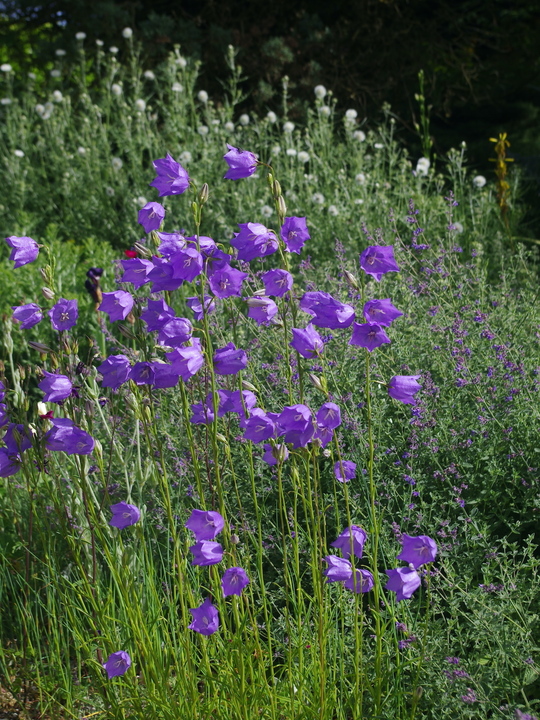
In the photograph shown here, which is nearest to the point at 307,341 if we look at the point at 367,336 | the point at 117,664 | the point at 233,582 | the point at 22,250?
the point at 367,336

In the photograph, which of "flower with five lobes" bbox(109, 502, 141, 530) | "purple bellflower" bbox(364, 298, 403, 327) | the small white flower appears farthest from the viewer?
the small white flower

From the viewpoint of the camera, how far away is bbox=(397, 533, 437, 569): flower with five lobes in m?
1.42

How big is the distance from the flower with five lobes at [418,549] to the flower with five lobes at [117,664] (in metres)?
0.73

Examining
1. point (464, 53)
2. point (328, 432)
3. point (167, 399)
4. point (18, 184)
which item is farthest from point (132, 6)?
point (328, 432)

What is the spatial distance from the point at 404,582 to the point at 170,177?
1.01 m

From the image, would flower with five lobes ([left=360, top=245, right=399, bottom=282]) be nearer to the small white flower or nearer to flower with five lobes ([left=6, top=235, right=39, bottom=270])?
flower with five lobes ([left=6, top=235, right=39, bottom=270])

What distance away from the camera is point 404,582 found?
147cm

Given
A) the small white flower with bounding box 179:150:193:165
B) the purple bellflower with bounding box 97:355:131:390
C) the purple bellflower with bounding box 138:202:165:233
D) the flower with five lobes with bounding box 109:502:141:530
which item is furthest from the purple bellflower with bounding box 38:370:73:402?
the small white flower with bounding box 179:150:193:165

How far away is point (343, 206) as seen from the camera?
5605mm

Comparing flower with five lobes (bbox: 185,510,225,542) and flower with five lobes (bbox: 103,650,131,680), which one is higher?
flower with five lobes (bbox: 185,510,225,542)

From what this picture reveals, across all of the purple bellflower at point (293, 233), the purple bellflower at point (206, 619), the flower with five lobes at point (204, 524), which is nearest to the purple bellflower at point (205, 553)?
the flower with five lobes at point (204, 524)

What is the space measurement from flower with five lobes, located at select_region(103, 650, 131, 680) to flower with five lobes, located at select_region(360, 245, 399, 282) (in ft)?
3.50

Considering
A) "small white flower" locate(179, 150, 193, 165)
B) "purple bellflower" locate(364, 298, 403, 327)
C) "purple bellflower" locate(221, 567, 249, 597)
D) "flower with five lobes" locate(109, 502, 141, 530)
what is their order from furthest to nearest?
"small white flower" locate(179, 150, 193, 165) → "flower with five lobes" locate(109, 502, 141, 530) → "purple bellflower" locate(221, 567, 249, 597) → "purple bellflower" locate(364, 298, 403, 327)

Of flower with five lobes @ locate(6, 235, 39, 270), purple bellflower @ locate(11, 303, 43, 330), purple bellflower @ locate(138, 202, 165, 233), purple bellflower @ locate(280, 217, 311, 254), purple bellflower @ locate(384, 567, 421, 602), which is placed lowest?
purple bellflower @ locate(384, 567, 421, 602)
